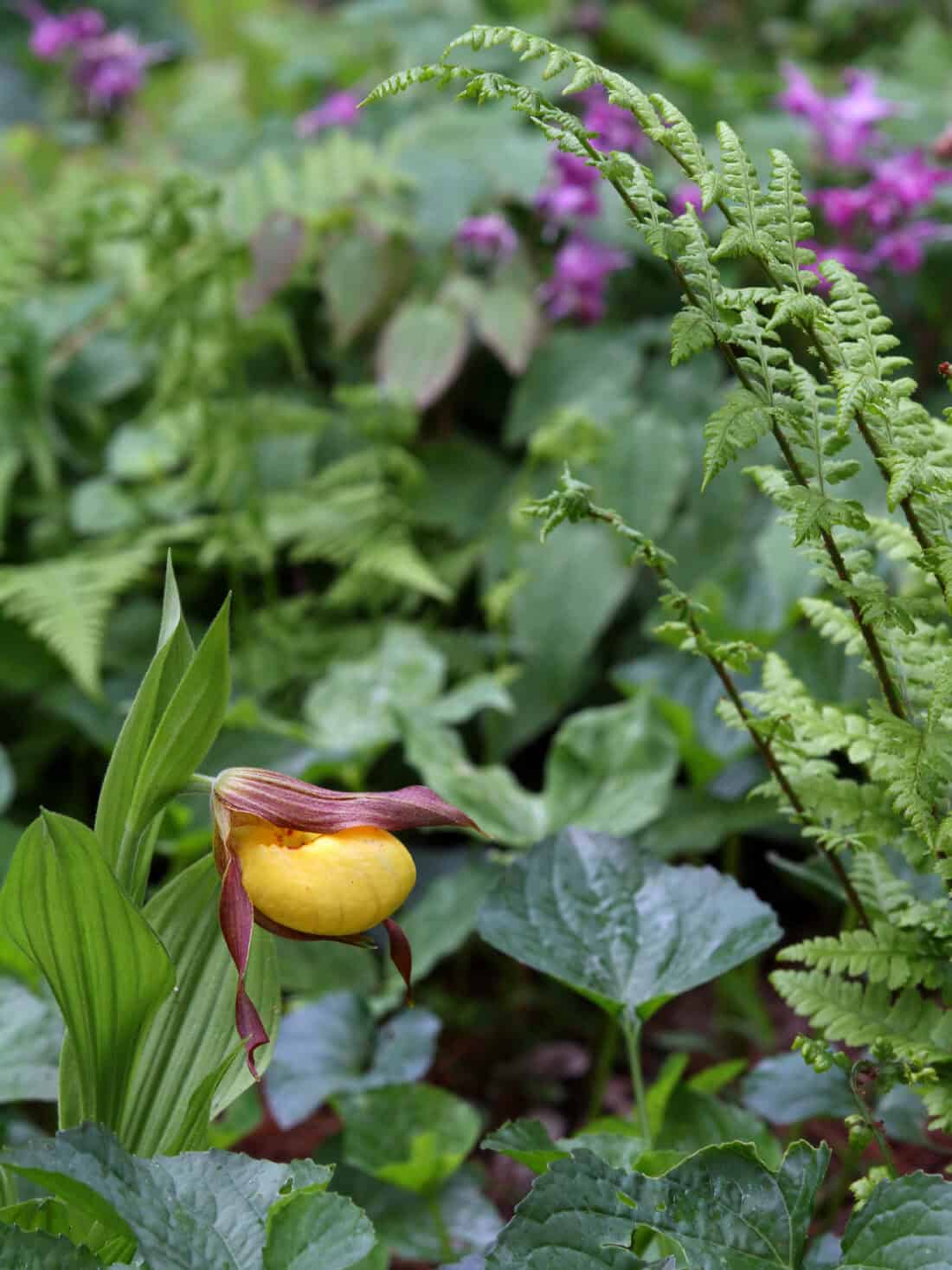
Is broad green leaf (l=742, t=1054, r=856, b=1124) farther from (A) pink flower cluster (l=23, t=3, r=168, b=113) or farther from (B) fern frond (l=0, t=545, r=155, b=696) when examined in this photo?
(A) pink flower cluster (l=23, t=3, r=168, b=113)

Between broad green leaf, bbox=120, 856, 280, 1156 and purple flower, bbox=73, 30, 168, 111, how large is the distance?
2.14 meters

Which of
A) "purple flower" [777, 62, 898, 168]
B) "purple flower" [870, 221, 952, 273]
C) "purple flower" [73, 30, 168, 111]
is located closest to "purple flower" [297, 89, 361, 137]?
"purple flower" [73, 30, 168, 111]

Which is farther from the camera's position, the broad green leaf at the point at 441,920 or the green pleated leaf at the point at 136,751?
the broad green leaf at the point at 441,920

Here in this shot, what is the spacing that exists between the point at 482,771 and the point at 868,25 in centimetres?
272

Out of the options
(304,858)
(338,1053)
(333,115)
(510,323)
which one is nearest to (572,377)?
(510,323)

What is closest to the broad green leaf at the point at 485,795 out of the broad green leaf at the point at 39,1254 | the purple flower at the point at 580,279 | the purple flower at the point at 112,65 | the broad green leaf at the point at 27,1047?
the broad green leaf at the point at 27,1047

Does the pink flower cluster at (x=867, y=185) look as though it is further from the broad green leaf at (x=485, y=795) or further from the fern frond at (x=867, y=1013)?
the fern frond at (x=867, y=1013)

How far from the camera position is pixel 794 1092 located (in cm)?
94

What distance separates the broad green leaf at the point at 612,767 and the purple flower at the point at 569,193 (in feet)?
2.81

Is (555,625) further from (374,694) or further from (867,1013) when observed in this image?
(867,1013)

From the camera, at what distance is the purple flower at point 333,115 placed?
225 cm

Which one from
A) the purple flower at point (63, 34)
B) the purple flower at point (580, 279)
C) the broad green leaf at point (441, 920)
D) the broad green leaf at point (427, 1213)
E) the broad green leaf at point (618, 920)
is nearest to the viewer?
the broad green leaf at point (618, 920)

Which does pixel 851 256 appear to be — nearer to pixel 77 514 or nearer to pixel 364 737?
pixel 364 737

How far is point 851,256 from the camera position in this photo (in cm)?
182
